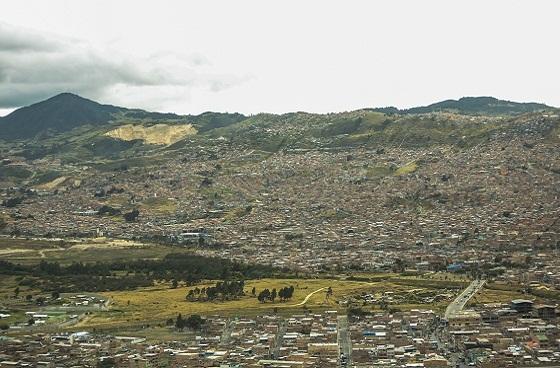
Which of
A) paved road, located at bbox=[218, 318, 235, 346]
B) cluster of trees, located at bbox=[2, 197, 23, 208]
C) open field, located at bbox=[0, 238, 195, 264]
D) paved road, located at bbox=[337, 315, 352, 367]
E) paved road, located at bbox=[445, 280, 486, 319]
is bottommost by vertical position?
paved road, located at bbox=[218, 318, 235, 346]

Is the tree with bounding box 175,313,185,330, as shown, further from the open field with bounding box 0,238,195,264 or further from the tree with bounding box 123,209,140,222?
the tree with bounding box 123,209,140,222

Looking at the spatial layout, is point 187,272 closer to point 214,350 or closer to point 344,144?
point 214,350

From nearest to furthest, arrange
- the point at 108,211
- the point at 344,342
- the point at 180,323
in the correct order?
→ the point at 344,342 → the point at 180,323 → the point at 108,211

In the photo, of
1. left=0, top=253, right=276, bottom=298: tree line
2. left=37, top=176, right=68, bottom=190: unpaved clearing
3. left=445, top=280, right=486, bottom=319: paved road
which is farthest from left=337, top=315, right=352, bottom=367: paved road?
left=37, top=176, right=68, bottom=190: unpaved clearing

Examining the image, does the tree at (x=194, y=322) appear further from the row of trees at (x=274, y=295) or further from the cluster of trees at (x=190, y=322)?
the row of trees at (x=274, y=295)

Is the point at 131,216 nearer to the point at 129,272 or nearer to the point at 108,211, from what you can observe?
the point at 108,211

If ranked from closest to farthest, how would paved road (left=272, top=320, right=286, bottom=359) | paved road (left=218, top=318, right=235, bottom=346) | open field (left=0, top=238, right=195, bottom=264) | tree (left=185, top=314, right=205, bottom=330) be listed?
1. paved road (left=272, top=320, right=286, bottom=359)
2. paved road (left=218, top=318, right=235, bottom=346)
3. tree (left=185, top=314, right=205, bottom=330)
4. open field (left=0, top=238, right=195, bottom=264)

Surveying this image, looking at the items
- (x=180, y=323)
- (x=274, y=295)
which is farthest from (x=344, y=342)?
(x=274, y=295)
